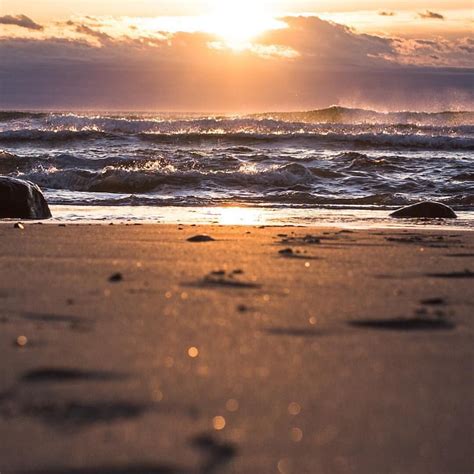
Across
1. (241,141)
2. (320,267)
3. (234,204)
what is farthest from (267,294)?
(241,141)

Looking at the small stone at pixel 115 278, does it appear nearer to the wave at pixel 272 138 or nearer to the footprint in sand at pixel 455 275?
the footprint in sand at pixel 455 275

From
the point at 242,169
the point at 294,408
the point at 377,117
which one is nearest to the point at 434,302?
the point at 294,408

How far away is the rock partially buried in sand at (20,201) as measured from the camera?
905 cm

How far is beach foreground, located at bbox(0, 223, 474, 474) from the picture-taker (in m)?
1.97

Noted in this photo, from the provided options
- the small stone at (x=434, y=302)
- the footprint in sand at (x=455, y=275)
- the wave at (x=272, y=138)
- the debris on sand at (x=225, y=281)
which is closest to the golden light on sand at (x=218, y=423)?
the small stone at (x=434, y=302)

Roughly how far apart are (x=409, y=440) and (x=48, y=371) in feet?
3.43

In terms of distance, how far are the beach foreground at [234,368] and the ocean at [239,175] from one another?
16.3 ft

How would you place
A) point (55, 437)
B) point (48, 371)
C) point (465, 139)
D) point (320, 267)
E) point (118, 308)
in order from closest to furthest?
1. point (55, 437)
2. point (48, 371)
3. point (118, 308)
4. point (320, 267)
5. point (465, 139)

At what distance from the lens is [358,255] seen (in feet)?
18.3

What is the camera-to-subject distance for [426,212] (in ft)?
32.4

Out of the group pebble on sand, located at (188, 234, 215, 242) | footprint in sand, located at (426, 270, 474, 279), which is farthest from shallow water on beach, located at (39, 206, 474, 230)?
footprint in sand, located at (426, 270, 474, 279)

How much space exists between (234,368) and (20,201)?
22.6ft

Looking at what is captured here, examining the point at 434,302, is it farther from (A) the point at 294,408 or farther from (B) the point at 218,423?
(B) the point at 218,423

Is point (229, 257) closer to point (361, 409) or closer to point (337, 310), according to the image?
point (337, 310)
